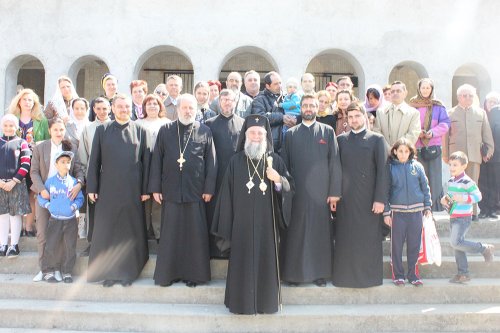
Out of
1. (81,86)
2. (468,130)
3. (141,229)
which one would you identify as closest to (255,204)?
(141,229)

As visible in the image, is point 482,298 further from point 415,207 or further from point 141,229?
point 141,229

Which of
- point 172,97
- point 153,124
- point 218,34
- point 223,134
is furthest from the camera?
point 218,34

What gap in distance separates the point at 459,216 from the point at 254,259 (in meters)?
2.56

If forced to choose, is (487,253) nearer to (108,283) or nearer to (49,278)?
(108,283)

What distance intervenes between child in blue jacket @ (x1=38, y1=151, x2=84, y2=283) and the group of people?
1 centimetres

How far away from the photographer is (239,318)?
475 centimetres

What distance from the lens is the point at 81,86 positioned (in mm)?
16203

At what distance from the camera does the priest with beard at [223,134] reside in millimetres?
5531

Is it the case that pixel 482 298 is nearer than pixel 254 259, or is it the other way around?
pixel 254 259

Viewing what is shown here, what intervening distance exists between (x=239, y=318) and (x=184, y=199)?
4.90 feet

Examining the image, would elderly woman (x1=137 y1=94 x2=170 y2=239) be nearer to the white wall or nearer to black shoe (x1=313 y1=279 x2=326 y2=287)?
black shoe (x1=313 y1=279 x2=326 y2=287)

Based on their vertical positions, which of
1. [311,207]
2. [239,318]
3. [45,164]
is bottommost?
[239,318]

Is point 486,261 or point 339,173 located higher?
point 339,173

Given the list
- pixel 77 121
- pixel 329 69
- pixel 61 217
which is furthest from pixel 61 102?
pixel 329 69
